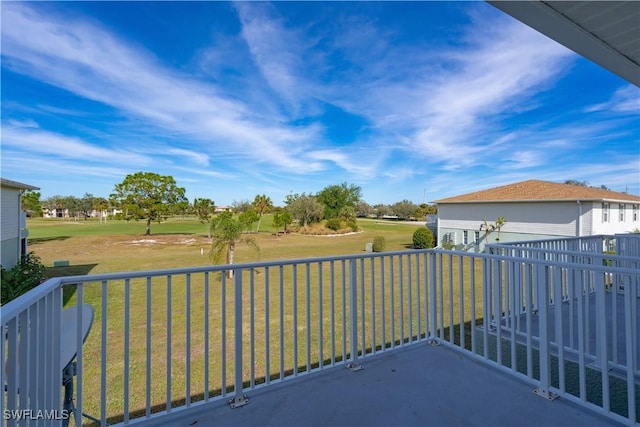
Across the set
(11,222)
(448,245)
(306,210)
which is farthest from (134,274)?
(306,210)

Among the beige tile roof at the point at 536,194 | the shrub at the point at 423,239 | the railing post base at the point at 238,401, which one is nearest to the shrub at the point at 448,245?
the shrub at the point at 423,239

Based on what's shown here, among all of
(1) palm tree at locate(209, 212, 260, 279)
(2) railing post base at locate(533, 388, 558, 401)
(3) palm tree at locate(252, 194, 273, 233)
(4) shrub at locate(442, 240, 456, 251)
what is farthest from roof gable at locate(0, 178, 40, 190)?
(3) palm tree at locate(252, 194, 273, 233)

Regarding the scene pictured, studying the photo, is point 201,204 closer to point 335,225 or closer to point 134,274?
point 335,225

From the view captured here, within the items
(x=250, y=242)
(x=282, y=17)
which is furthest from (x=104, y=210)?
(x=282, y=17)

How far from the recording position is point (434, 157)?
65.1ft

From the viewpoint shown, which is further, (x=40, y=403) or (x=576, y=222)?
(x=576, y=222)

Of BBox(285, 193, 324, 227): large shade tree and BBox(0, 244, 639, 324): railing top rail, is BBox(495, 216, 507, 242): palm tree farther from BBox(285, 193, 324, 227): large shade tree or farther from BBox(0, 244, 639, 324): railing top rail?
BBox(285, 193, 324, 227): large shade tree

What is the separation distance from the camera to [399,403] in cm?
186

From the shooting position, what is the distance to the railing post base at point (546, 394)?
190 centimetres

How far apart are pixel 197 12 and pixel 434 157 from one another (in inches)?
683

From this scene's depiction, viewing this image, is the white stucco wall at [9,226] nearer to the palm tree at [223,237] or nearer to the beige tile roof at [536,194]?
the palm tree at [223,237]

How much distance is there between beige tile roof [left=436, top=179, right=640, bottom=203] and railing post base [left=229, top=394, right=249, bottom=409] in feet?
46.7

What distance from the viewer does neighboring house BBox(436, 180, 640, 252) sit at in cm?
1169

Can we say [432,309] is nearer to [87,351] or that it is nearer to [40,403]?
[40,403]
